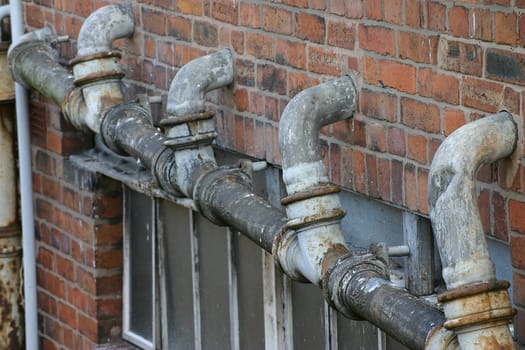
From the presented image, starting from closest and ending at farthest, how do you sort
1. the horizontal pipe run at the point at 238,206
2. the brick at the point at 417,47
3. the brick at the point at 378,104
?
the brick at the point at 417,47 → the brick at the point at 378,104 → the horizontal pipe run at the point at 238,206

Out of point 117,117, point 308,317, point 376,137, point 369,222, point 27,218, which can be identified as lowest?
point 27,218

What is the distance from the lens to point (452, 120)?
3.61 metres

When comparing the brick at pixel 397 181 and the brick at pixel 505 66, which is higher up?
the brick at pixel 505 66

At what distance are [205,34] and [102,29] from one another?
556mm

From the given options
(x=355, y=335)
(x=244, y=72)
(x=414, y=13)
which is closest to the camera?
(x=414, y=13)

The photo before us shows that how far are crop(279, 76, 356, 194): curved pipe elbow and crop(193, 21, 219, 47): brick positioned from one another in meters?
0.95

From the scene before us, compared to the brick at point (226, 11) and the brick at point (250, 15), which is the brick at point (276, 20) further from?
the brick at point (226, 11)

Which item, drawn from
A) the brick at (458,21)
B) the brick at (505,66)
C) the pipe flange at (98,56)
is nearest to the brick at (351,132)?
the brick at (458,21)

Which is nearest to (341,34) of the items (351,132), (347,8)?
(347,8)

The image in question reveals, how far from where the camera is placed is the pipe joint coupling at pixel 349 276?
11.6 ft

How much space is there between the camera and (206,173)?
4.46 metres

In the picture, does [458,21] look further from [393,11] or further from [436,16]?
[393,11]

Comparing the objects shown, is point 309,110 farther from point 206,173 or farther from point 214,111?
point 214,111

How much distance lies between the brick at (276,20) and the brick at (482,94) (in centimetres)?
94
